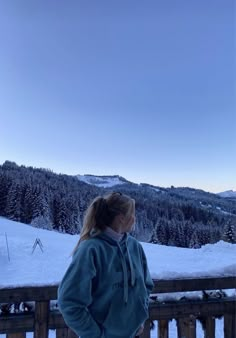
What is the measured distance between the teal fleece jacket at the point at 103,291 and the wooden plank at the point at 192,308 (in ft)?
1.93

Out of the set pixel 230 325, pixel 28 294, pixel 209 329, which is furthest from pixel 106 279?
pixel 230 325

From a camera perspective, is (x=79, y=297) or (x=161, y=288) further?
(x=161, y=288)

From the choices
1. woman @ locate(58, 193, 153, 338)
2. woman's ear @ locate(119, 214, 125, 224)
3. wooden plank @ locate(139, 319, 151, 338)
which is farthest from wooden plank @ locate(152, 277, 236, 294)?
woman's ear @ locate(119, 214, 125, 224)

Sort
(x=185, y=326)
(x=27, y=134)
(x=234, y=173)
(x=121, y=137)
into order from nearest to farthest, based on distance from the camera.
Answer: (x=185, y=326), (x=234, y=173), (x=27, y=134), (x=121, y=137)

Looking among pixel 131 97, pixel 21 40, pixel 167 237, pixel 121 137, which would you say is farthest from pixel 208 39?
pixel 167 237

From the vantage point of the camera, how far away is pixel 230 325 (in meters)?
2.34

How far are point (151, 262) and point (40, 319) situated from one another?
5.84m

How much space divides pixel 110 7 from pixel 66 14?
1.01m

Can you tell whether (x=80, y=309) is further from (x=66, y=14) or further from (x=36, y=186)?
(x=36, y=186)

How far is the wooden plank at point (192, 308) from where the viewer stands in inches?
84.4

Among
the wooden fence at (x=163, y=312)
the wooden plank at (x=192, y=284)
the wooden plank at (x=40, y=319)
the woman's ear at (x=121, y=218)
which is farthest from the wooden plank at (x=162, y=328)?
the woman's ear at (x=121, y=218)

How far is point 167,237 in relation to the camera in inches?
1868

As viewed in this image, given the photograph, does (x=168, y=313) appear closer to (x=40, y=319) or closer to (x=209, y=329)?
(x=209, y=329)

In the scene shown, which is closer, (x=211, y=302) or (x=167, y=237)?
(x=211, y=302)
